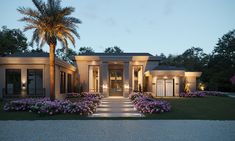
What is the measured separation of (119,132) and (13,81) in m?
20.2

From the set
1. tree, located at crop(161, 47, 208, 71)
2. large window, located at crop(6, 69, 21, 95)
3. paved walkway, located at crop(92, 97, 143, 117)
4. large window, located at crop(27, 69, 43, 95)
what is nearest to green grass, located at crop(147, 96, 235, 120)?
paved walkway, located at crop(92, 97, 143, 117)

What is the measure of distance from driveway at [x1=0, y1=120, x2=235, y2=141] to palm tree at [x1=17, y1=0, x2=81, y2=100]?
1148 cm

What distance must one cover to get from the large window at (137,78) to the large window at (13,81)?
1517 cm

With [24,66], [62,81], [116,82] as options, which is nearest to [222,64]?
[116,82]

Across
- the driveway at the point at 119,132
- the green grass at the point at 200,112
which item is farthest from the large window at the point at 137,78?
the driveway at the point at 119,132

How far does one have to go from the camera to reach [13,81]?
93.7 ft

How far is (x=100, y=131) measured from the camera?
11.4m

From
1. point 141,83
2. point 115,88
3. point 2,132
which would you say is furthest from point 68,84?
point 2,132

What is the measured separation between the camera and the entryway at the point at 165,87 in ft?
125

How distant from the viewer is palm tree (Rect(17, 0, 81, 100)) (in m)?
23.8

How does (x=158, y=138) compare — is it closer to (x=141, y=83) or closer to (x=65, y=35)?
(x=65, y=35)

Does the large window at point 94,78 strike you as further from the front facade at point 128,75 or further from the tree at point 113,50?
the tree at point 113,50

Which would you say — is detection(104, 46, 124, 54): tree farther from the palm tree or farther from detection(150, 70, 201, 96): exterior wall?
the palm tree

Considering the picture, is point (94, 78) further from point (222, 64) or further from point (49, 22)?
point (222, 64)
